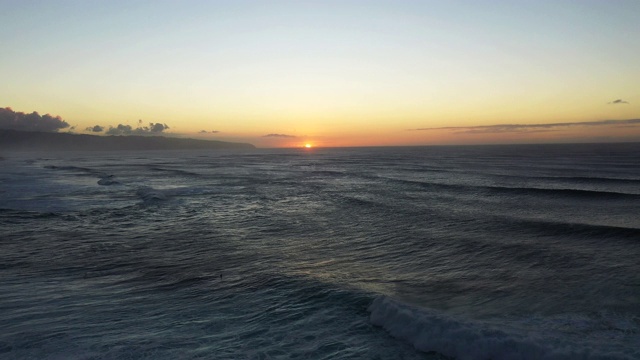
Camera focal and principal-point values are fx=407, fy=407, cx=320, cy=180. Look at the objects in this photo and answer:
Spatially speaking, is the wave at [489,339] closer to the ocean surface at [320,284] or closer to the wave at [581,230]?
the ocean surface at [320,284]

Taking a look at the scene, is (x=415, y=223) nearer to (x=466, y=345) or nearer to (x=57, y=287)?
(x=466, y=345)

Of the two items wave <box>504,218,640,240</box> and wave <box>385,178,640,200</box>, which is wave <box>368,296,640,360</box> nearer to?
wave <box>504,218,640,240</box>

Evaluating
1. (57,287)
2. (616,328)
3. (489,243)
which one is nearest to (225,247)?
(57,287)

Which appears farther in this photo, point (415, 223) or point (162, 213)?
point (162, 213)

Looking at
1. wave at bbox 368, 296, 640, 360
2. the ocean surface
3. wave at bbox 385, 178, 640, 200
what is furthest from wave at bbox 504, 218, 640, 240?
wave at bbox 385, 178, 640, 200

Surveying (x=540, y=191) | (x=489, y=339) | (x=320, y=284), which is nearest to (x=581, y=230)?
(x=489, y=339)

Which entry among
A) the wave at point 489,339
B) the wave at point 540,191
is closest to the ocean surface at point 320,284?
the wave at point 489,339
